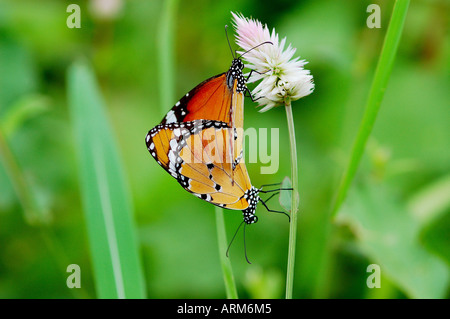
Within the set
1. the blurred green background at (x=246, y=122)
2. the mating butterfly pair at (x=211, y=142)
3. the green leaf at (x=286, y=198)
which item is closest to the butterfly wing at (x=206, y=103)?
the mating butterfly pair at (x=211, y=142)

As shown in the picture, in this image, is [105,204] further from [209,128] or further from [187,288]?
[187,288]

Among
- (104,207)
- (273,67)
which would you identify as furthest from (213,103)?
(104,207)

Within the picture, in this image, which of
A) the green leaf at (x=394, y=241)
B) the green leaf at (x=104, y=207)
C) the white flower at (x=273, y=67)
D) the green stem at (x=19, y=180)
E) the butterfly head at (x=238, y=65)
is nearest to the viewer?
the white flower at (x=273, y=67)

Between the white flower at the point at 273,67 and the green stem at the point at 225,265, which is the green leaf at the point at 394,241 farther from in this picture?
the white flower at the point at 273,67

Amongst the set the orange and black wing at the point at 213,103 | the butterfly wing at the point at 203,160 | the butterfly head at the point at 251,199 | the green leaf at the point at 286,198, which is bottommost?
the green leaf at the point at 286,198

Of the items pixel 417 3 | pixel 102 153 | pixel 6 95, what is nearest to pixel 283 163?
pixel 102 153

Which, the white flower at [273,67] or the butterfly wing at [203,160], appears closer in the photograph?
the white flower at [273,67]

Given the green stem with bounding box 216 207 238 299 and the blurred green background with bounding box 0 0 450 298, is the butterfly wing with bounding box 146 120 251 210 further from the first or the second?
the blurred green background with bounding box 0 0 450 298
